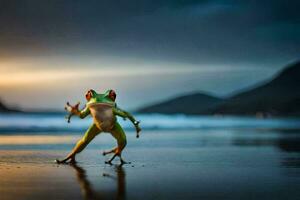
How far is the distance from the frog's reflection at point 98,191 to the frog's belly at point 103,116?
1.86 metres

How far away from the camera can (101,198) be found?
355 inches

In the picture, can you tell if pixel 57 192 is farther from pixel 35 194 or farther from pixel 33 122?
pixel 33 122

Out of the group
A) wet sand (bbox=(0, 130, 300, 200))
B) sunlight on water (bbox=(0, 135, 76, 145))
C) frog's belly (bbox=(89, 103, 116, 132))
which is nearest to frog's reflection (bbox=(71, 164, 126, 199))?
wet sand (bbox=(0, 130, 300, 200))

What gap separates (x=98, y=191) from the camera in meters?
9.76

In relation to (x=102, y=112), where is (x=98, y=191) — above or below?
below

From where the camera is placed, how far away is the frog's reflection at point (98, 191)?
363 inches

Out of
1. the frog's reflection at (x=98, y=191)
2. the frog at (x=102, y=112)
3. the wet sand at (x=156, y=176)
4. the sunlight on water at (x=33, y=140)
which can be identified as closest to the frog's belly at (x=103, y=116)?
the frog at (x=102, y=112)

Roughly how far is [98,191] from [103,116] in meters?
5.50

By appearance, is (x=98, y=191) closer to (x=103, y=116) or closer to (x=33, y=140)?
(x=103, y=116)

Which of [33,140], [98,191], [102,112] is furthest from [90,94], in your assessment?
[33,140]

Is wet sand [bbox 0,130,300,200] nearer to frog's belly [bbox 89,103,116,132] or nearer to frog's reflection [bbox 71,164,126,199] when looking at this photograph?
frog's reflection [bbox 71,164,126,199]

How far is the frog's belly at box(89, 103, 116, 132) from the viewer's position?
15008 millimetres

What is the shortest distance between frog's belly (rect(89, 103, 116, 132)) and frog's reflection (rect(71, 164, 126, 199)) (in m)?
1.86

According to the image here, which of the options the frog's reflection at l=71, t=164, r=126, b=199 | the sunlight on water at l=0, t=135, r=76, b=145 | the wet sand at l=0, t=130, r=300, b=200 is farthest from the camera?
the sunlight on water at l=0, t=135, r=76, b=145
